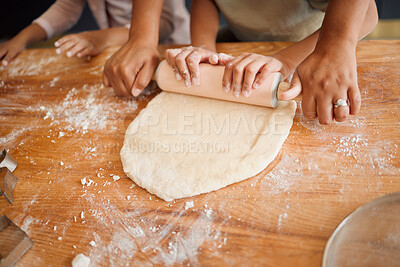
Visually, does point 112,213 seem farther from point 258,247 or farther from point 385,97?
point 385,97

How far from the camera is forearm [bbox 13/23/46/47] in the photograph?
173 centimetres

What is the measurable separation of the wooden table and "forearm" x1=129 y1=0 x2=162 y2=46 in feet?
1.12

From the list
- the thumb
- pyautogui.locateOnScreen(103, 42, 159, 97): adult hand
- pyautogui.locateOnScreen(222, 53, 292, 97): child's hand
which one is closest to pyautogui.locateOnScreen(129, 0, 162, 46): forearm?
pyautogui.locateOnScreen(103, 42, 159, 97): adult hand

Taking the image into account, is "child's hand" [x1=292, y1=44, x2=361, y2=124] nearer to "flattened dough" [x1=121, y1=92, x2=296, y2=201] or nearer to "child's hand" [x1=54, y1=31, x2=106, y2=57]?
"flattened dough" [x1=121, y1=92, x2=296, y2=201]

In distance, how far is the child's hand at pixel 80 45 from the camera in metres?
1.47

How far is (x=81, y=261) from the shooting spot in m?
0.74

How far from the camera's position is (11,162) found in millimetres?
1054

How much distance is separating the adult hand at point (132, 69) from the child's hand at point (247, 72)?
39 centimetres

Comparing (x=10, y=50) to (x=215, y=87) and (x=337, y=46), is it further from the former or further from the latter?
(x=337, y=46)

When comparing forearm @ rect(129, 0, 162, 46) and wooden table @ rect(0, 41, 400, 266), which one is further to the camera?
forearm @ rect(129, 0, 162, 46)

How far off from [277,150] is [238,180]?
0.52 ft

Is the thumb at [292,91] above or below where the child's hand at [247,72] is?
below

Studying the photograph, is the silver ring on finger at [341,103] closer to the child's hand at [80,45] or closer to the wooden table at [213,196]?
the wooden table at [213,196]

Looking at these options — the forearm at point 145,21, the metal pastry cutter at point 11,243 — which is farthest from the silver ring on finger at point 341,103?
the metal pastry cutter at point 11,243
